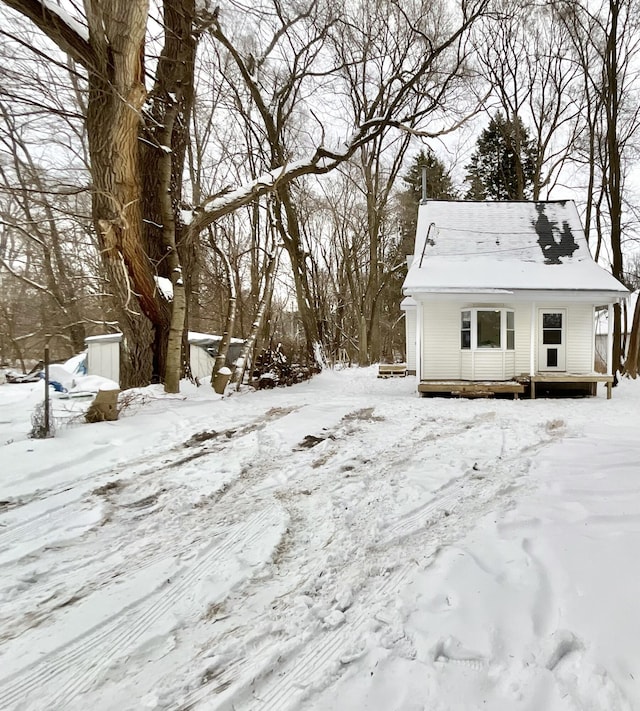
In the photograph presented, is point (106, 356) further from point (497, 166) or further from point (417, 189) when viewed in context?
point (497, 166)

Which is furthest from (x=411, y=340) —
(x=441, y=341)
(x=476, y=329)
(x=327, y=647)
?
(x=327, y=647)

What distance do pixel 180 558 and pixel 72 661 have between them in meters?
0.90

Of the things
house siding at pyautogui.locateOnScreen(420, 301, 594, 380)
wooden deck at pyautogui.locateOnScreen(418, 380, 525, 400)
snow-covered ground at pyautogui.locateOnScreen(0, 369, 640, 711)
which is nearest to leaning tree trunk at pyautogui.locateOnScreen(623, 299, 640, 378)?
house siding at pyautogui.locateOnScreen(420, 301, 594, 380)

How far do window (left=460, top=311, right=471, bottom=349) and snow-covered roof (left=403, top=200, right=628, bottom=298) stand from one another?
109 centimetres

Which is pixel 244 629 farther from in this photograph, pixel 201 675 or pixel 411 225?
pixel 411 225

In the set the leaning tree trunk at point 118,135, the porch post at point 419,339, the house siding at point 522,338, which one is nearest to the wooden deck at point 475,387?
the porch post at point 419,339

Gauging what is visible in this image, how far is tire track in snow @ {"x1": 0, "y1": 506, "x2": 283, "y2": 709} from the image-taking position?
1687mm

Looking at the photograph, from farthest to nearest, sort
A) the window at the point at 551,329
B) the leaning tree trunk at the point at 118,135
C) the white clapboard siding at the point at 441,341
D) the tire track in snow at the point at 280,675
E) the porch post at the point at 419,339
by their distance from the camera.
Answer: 1. the window at the point at 551,329
2. the white clapboard siding at the point at 441,341
3. the porch post at the point at 419,339
4. the leaning tree trunk at the point at 118,135
5. the tire track in snow at the point at 280,675

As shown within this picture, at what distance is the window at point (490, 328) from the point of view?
39.0 ft

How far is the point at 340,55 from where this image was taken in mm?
13641

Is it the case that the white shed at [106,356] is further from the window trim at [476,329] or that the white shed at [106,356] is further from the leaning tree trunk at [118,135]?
the window trim at [476,329]

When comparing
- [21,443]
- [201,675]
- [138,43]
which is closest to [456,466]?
[201,675]

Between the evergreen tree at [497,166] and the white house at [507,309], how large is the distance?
10.8 metres

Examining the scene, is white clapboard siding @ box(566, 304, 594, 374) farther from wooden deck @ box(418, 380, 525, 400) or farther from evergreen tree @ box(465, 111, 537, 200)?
evergreen tree @ box(465, 111, 537, 200)
